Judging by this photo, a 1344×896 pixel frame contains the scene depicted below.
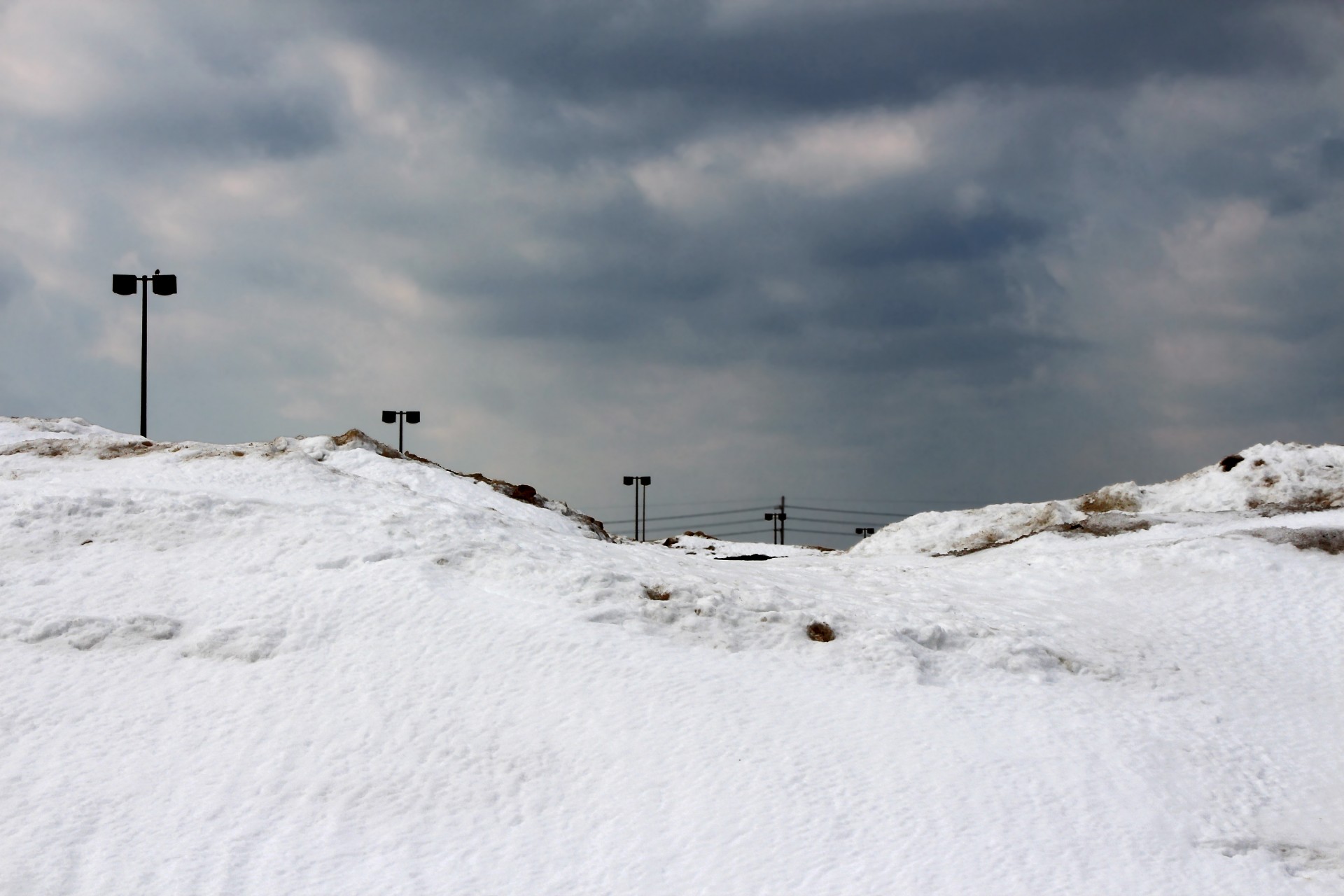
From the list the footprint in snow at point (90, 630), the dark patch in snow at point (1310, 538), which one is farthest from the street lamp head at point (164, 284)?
the dark patch in snow at point (1310, 538)

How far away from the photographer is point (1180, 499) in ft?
63.7

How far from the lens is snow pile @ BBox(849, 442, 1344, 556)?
18281 millimetres

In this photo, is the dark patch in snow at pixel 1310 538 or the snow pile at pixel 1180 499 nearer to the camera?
the dark patch in snow at pixel 1310 538

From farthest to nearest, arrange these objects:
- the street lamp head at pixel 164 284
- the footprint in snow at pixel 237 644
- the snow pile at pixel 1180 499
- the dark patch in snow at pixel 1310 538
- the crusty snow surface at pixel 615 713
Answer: the street lamp head at pixel 164 284 < the snow pile at pixel 1180 499 < the dark patch in snow at pixel 1310 538 < the footprint in snow at pixel 237 644 < the crusty snow surface at pixel 615 713

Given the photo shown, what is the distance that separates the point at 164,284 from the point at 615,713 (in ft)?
63.9

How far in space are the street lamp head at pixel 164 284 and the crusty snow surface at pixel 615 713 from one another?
1170cm

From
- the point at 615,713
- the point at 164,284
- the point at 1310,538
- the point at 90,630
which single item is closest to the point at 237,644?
the point at 90,630

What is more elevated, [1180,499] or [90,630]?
[1180,499]

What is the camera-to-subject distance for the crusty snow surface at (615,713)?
Result: 6.14 meters

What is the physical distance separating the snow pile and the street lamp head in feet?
55.8

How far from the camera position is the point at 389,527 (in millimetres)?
10898

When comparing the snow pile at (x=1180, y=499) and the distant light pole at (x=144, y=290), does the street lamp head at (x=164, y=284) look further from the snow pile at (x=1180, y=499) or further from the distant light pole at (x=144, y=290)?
the snow pile at (x=1180, y=499)

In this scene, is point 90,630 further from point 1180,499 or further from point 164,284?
point 1180,499

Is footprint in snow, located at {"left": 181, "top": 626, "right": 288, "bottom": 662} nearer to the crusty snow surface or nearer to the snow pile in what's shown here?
the crusty snow surface
